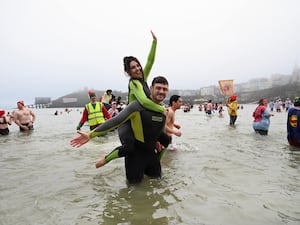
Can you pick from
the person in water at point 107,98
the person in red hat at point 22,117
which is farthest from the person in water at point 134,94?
the person in red hat at point 22,117

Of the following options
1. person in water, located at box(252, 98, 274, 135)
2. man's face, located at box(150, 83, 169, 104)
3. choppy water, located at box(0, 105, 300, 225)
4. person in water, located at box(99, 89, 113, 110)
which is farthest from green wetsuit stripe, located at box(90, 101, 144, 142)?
person in water, located at box(99, 89, 113, 110)

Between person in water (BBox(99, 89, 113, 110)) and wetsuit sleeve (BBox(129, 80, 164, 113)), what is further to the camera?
person in water (BBox(99, 89, 113, 110))

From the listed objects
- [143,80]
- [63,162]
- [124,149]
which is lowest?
[63,162]

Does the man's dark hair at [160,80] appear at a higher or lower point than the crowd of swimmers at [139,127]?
higher

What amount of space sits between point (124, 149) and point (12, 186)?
6.03 feet

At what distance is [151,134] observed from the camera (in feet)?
10.8

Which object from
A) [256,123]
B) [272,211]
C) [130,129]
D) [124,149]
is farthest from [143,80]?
[256,123]

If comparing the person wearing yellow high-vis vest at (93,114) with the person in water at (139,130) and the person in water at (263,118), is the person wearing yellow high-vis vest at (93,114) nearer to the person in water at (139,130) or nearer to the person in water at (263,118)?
the person in water at (139,130)

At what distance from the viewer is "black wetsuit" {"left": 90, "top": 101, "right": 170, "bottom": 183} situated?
10.6 feet

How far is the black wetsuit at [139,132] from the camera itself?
3225 millimetres

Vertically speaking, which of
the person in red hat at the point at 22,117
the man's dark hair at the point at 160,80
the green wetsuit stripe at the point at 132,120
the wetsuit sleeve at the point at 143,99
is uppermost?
the man's dark hair at the point at 160,80

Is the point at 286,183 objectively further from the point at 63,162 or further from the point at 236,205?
the point at 63,162

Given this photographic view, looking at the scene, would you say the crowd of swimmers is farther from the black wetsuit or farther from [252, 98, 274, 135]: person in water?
[252, 98, 274, 135]: person in water

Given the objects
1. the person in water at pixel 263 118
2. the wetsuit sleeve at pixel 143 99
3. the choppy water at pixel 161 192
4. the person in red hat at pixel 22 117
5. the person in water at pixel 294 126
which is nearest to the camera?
the choppy water at pixel 161 192
